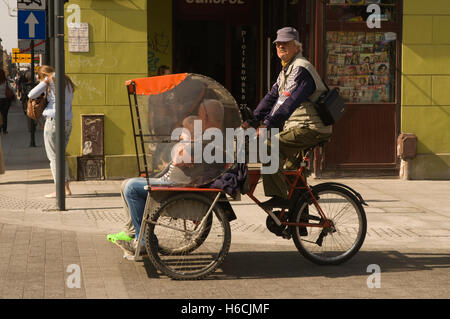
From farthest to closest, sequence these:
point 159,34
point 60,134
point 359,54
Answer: point 159,34 < point 359,54 < point 60,134

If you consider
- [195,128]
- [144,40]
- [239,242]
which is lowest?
[239,242]

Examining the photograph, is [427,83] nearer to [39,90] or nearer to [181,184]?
[39,90]

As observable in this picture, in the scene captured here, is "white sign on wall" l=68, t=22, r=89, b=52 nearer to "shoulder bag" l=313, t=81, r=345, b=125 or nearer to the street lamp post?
the street lamp post

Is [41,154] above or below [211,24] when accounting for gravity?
below

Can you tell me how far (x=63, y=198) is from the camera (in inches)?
368

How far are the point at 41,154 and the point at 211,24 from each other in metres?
4.26

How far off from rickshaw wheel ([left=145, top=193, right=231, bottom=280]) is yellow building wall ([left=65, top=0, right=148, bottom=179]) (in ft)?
18.9

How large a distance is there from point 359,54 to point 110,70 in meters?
3.71

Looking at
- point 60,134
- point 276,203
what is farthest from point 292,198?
point 60,134

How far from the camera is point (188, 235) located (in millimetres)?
6281

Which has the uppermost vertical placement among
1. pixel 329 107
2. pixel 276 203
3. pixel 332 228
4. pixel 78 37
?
pixel 78 37

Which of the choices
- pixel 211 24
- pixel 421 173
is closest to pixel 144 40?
pixel 211 24

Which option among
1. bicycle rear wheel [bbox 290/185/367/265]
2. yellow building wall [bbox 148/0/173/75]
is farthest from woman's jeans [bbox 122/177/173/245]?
yellow building wall [bbox 148/0/173/75]
